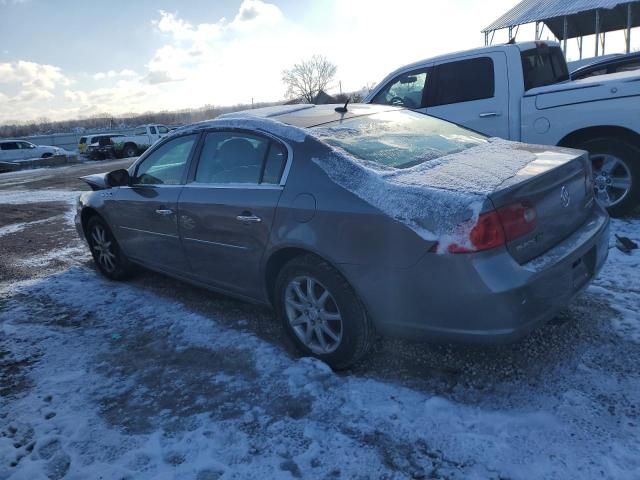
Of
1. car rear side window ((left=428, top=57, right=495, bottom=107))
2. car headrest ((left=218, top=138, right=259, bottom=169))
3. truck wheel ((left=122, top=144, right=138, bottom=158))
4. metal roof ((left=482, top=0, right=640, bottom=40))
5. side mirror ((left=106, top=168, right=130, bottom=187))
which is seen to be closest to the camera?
car headrest ((left=218, top=138, right=259, bottom=169))

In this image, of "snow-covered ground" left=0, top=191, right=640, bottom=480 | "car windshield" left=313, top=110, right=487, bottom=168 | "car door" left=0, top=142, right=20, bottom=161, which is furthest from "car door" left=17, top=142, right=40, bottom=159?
"car windshield" left=313, top=110, right=487, bottom=168

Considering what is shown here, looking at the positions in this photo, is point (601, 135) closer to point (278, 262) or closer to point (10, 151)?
point (278, 262)

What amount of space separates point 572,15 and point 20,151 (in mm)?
31189

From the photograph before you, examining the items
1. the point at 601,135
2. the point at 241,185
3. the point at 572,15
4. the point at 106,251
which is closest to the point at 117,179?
the point at 106,251

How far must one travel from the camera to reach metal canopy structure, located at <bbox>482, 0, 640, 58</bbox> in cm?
1860

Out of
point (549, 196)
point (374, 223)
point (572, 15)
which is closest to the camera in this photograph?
point (374, 223)

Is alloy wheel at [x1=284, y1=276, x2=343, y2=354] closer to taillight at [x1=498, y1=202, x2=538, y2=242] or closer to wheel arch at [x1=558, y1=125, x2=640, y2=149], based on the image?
taillight at [x1=498, y1=202, x2=538, y2=242]

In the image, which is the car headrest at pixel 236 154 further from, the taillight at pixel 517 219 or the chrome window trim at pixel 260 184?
the taillight at pixel 517 219

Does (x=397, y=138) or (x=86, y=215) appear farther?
(x=86, y=215)

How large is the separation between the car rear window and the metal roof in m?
14.5

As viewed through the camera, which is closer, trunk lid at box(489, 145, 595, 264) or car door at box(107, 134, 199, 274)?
trunk lid at box(489, 145, 595, 264)

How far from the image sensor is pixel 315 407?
2682mm

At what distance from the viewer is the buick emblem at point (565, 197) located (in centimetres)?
275

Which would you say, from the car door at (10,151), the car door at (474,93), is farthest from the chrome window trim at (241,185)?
the car door at (10,151)
